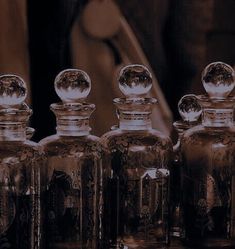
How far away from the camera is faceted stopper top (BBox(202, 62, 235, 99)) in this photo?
2.88 feet

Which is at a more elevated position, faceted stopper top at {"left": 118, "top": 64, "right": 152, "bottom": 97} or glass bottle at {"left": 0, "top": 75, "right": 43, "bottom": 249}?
faceted stopper top at {"left": 118, "top": 64, "right": 152, "bottom": 97}

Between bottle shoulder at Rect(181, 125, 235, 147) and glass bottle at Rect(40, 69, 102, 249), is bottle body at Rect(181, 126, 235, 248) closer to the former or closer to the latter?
bottle shoulder at Rect(181, 125, 235, 147)

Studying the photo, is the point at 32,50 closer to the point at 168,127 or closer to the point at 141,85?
the point at 168,127

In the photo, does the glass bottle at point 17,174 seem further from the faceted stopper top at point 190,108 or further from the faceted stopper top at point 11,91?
the faceted stopper top at point 190,108

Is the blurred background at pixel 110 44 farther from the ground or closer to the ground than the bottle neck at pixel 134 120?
farther from the ground

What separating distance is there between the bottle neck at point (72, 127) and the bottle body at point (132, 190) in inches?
1.8

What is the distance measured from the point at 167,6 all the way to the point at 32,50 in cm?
28

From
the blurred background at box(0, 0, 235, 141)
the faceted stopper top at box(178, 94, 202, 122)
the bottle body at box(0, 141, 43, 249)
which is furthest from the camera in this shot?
the blurred background at box(0, 0, 235, 141)

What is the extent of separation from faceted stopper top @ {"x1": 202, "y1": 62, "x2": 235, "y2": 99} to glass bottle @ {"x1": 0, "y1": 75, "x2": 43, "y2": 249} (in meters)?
0.22

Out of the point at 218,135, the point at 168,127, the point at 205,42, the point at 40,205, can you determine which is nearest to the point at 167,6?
the point at 205,42

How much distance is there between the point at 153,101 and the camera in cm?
86

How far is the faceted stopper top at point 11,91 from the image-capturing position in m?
0.80

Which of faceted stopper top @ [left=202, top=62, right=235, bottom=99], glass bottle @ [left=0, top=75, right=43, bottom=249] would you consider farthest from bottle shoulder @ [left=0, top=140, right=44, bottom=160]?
faceted stopper top @ [left=202, top=62, right=235, bottom=99]

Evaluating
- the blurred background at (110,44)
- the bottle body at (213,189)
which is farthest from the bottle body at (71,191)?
the blurred background at (110,44)
